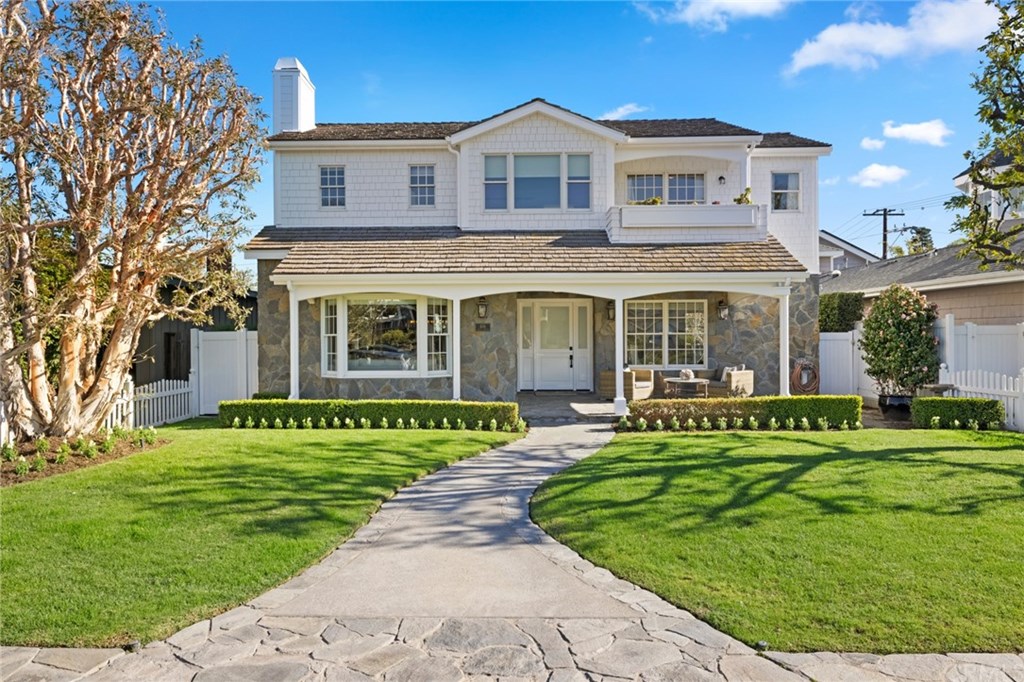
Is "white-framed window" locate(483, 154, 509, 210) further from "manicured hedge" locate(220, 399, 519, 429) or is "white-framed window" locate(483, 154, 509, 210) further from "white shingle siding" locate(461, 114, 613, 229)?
"manicured hedge" locate(220, 399, 519, 429)

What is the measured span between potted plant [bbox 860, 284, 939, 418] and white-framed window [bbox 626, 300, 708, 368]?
3924 millimetres

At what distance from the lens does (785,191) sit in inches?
712

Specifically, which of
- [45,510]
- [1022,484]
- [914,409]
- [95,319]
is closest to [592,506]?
[1022,484]

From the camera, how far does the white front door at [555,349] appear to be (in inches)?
701

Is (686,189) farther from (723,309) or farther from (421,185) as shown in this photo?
(421,185)

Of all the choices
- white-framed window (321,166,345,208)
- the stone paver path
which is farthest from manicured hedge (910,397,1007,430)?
white-framed window (321,166,345,208)

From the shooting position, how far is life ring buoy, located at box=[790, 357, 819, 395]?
16.7m

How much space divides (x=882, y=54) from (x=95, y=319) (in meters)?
14.8

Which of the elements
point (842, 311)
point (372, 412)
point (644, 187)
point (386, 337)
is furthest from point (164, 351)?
point (842, 311)

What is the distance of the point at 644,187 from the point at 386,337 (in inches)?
317

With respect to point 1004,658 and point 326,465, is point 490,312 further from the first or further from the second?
point 1004,658

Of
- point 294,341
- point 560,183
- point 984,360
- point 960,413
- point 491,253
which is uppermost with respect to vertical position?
point 560,183

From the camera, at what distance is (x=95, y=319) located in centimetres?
984

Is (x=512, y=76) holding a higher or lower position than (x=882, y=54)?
higher
